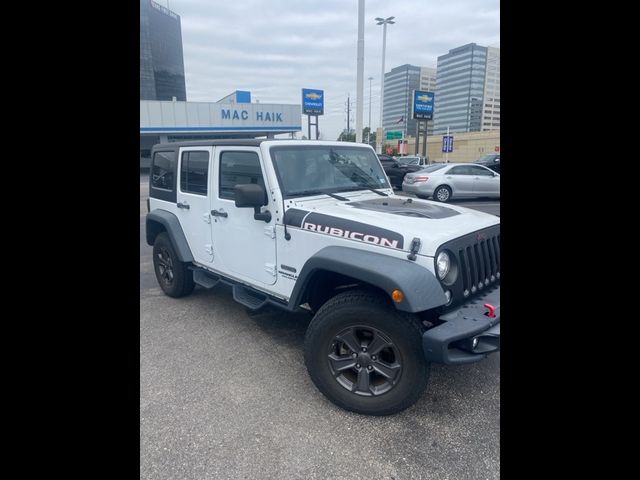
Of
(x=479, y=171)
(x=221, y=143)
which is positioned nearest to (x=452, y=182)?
(x=479, y=171)

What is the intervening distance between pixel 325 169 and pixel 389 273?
1622 mm

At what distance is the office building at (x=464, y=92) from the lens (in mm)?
26297

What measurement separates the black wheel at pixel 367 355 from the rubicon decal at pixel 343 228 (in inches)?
14.7

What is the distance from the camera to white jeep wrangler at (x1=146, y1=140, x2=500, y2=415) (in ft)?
8.07

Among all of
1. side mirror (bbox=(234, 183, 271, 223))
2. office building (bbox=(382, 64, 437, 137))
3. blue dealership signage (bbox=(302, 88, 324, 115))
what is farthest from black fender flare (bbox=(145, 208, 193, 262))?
office building (bbox=(382, 64, 437, 137))

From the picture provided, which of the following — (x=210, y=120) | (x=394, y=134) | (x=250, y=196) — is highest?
(x=394, y=134)

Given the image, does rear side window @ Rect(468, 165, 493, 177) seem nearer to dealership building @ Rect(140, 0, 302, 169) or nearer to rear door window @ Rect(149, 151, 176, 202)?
rear door window @ Rect(149, 151, 176, 202)

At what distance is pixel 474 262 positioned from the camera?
2779 millimetres

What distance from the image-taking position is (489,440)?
2.47 metres

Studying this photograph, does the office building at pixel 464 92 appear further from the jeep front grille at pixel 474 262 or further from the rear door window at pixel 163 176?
the jeep front grille at pixel 474 262

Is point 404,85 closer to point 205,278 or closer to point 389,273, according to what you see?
point 205,278

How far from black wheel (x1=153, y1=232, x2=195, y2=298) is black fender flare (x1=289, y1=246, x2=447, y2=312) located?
100 inches
